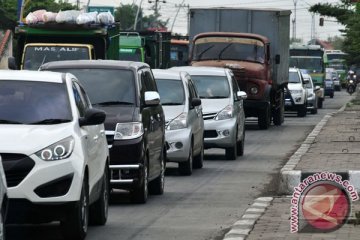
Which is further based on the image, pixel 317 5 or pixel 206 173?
pixel 317 5

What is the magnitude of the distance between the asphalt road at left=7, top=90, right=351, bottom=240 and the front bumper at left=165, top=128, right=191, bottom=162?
1.17ft

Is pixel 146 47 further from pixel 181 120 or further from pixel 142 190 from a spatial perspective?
pixel 142 190

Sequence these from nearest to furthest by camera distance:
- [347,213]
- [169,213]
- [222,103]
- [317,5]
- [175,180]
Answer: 1. [347,213]
2. [169,213]
3. [175,180]
4. [222,103]
5. [317,5]

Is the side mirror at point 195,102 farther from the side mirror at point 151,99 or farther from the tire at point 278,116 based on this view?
the tire at point 278,116

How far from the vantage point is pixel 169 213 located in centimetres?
1577

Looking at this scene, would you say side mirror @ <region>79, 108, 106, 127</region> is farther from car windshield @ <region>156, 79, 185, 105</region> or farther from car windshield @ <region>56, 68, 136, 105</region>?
car windshield @ <region>156, 79, 185, 105</region>

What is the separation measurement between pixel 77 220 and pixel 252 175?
33.3 ft

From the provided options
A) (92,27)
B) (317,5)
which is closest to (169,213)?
(92,27)

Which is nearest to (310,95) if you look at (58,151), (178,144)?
(178,144)

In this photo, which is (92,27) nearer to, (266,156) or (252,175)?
(266,156)

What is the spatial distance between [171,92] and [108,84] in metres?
5.19

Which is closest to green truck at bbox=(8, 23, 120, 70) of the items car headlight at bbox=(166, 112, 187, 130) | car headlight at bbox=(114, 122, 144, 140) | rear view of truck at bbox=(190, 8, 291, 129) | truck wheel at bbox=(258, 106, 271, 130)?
rear view of truck at bbox=(190, 8, 291, 129)

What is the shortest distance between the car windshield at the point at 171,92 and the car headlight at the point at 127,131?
19.0 ft

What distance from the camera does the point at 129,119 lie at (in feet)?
55.2
